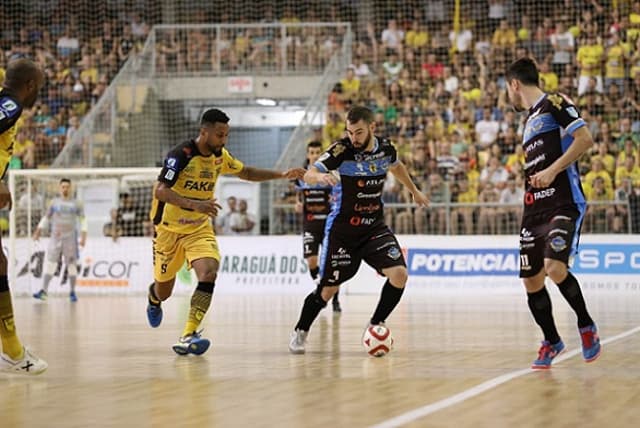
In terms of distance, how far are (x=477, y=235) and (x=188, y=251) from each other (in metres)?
12.6

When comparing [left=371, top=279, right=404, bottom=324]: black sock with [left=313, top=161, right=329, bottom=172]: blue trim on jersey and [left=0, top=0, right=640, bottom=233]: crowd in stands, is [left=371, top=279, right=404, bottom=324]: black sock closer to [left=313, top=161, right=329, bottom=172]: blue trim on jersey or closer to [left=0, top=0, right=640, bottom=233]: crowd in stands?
[left=313, top=161, right=329, bottom=172]: blue trim on jersey

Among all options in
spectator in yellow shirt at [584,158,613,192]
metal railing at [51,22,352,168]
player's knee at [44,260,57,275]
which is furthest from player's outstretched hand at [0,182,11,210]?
metal railing at [51,22,352,168]

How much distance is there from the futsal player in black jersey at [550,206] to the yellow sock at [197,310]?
9.42 ft

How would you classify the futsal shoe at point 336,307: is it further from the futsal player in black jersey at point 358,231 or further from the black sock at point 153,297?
the futsal player in black jersey at point 358,231

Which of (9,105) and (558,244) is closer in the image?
(9,105)

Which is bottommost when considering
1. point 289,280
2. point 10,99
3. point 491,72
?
point 289,280

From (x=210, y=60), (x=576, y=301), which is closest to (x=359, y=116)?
(x=576, y=301)

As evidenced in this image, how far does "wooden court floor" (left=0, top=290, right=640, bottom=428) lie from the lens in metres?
5.66

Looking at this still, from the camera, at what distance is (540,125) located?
26.3ft

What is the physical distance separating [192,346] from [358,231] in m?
1.73

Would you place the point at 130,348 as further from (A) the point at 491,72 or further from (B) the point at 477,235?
(A) the point at 491,72

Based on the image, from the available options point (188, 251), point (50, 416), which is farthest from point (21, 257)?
point (50, 416)

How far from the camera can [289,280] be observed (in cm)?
2255

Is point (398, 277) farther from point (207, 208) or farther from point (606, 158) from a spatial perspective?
point (606, 158)
